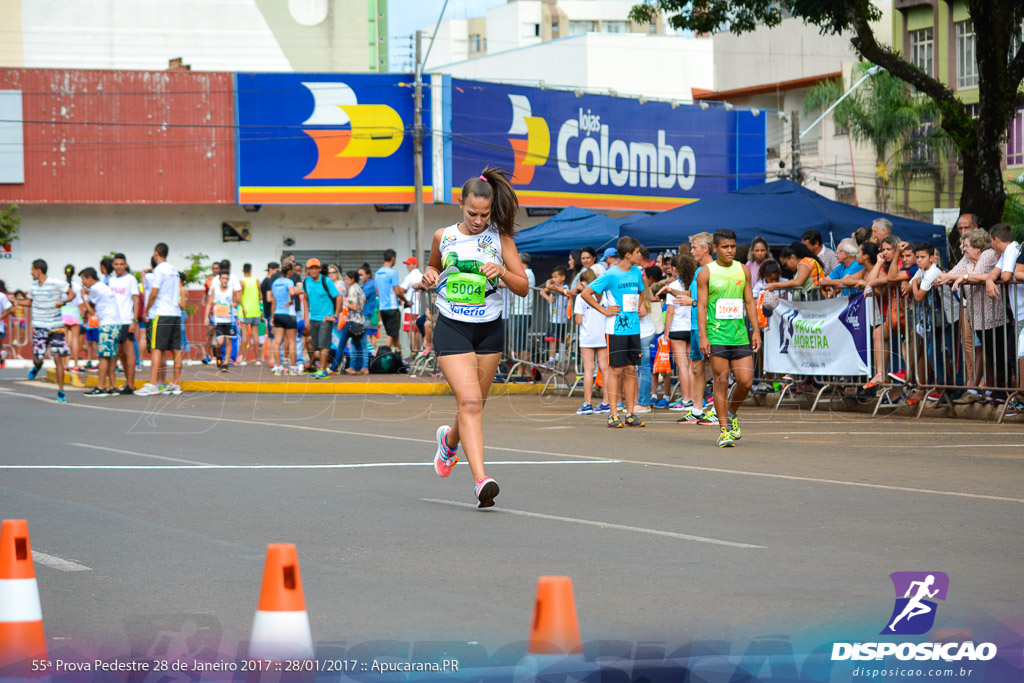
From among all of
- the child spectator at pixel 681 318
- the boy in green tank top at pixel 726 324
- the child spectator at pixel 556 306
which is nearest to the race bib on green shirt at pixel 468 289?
the boy in green tank top at pixel 726 324

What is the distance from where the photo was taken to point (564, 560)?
20.7 feet

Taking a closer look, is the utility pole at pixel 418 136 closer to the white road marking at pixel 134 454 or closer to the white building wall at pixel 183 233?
the white building wall at pixel 183 233

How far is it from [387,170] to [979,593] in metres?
33.2

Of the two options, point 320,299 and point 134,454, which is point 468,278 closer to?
point 134,454

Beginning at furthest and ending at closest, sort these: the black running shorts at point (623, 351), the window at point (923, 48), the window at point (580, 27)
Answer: the window at point (580, 27)
the window at point (923, 48)
the black running shorts at point (623, 351)

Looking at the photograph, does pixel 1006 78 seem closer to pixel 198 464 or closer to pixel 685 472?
pixel 685 472

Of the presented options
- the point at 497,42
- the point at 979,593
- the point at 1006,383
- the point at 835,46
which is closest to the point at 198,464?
the point at 979,593

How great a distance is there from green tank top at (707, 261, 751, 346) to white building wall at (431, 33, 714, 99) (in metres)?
56.5

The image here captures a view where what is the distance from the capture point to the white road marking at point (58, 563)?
6.19 metres

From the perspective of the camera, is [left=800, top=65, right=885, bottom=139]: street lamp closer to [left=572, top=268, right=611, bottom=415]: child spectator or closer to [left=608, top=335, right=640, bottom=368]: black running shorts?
[left=572, top=268, right=611, bottom=415]: child spectator

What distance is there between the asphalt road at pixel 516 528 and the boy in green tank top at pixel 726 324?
1.76ft

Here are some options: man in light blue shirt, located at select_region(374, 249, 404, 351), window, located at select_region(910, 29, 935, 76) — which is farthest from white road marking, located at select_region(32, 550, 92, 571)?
window, located at select_region(910, 29, 935, 76)

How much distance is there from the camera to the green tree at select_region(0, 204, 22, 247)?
36312 mm

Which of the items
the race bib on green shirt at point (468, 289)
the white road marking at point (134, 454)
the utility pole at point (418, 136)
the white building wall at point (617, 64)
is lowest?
the white road marking at point (134, 454)
